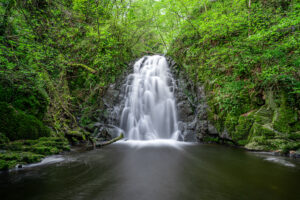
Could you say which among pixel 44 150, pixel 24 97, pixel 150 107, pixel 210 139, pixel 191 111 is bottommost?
pixel 210 139

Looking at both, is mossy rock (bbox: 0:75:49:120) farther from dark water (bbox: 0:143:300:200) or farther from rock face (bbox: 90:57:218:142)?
rock face (bbox: 90:57:218:142)

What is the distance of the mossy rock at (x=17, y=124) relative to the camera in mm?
3648

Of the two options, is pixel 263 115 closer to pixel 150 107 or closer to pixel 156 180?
pixel 156 180

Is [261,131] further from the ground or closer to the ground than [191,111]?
closer to the ground

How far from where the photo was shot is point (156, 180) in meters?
2.62

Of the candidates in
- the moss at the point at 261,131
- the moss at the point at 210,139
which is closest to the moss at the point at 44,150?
the moss at the point at 210,139

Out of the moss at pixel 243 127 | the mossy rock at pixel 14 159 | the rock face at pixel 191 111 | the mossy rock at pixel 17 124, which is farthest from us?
the rock face at pixel 191 111

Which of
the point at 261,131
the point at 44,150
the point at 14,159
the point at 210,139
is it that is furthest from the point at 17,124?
the point at 261,131

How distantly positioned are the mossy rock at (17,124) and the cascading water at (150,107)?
13.4 ft

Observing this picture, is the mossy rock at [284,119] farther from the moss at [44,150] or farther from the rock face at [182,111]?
the moss at [44,150]

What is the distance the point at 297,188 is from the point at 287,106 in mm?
3344

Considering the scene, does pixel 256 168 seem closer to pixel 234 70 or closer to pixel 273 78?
pixel 273 78

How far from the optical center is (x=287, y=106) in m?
4.66

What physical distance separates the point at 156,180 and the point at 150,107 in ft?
19.4
